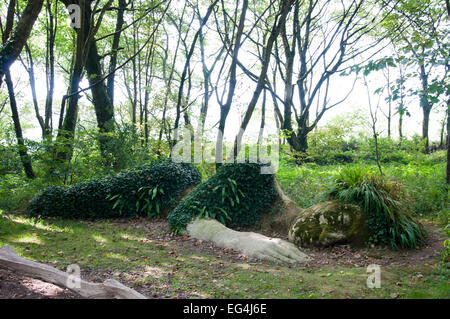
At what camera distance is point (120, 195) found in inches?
319

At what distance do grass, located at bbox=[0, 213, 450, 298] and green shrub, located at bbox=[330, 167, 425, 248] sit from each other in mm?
919

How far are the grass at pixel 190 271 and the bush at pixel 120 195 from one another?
126 cm

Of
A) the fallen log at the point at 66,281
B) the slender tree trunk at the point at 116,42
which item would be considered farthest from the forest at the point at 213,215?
the slender tree trunk at the point at 116,42

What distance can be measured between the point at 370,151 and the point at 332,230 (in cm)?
1224

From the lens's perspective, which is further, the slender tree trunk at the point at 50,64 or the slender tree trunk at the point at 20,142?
the slender tree trunk at the point at 50,64

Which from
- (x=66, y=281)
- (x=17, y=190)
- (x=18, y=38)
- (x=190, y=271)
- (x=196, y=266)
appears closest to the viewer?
A: (x=66, y=281)

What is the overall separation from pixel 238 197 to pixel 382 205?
10.2ft

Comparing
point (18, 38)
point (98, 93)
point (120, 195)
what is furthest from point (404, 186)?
point (98, 93)

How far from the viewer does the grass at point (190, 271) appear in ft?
12.0

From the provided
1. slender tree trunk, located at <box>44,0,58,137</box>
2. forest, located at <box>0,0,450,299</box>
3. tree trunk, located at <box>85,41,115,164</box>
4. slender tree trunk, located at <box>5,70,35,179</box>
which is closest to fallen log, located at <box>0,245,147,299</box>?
forest, located at <box>0,0,450,299</box>

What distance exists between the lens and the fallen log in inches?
116

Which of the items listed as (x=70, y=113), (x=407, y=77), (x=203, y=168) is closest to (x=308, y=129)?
(x=203, y=168)

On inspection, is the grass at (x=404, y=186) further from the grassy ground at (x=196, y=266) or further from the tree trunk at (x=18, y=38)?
the tree trunk at (x=18, y=38)

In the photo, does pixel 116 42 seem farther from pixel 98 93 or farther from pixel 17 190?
pixel 17 190
